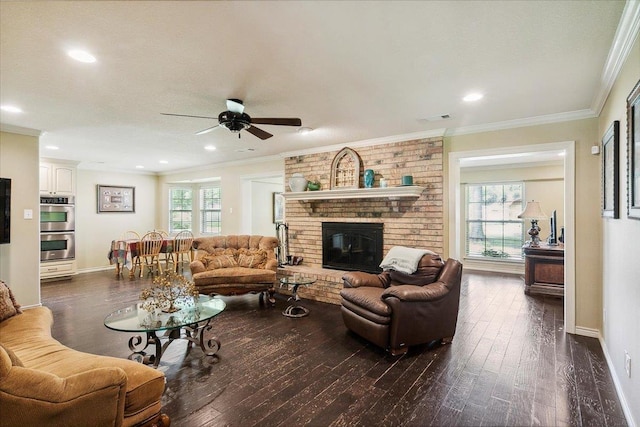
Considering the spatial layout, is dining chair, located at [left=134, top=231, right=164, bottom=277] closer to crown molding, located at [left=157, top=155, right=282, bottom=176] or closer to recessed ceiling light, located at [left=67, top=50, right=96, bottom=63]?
crown molding, located at [left=157, top=155, right=282, bottom=176]

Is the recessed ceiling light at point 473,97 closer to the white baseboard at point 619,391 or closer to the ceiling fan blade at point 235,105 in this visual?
the ceiling fan blade at point 235,105

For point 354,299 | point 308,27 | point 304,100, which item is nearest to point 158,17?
Answer: point 308,27

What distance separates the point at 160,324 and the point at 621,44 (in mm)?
3868

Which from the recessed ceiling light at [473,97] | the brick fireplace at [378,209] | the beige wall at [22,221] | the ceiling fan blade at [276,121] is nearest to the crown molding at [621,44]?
the recessed ceiling light at [473,97]

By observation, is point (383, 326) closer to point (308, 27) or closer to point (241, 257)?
point (308, 27)

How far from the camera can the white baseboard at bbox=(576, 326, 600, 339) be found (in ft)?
11.0

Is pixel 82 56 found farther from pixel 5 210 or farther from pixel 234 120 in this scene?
pixel 5 210

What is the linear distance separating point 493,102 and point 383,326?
2504mm

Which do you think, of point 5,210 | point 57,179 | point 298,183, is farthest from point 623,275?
point 57,179

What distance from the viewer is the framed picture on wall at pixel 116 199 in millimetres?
7695

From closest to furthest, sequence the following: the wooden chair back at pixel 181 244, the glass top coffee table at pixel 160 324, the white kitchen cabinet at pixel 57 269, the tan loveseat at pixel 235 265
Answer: the glass top coffee table at pixel 160 324, the tan loveseat at pixel 235 265, the white kitchen cabinet at pixel 57 269, the wooden chair back at pixel 181 244

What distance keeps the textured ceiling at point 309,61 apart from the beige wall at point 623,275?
27 cm

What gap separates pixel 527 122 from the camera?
3.76 m

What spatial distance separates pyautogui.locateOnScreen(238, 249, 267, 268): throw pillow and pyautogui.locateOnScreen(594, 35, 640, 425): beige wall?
4.08 meters
